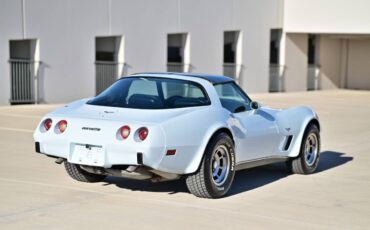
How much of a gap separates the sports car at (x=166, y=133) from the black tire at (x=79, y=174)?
0.01 m

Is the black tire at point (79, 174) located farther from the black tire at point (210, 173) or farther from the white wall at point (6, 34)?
the white wall at point (6, 34)

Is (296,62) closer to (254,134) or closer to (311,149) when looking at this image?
(311,149)

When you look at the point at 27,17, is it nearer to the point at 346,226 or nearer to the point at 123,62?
the point at 123,62

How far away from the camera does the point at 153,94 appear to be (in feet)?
24.6

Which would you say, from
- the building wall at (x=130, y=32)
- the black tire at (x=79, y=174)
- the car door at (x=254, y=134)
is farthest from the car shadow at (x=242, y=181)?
the building wall at (x=130, y=32)

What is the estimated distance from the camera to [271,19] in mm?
29312

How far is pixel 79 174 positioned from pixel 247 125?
1972 millimetres

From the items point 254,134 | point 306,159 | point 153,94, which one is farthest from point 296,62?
point 153,94

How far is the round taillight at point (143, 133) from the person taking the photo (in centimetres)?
650

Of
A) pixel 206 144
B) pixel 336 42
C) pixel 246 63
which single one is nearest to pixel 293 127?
pixel 206 144

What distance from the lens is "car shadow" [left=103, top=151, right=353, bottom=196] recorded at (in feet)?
24.9

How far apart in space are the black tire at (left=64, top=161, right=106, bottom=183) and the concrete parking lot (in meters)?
0.09

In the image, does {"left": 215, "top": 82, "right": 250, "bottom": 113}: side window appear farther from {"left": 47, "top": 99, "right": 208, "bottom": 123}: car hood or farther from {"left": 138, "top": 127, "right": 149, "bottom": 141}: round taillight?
{"left": 138, "top": 127, "right": 149, "bottom": 141}: round taillight

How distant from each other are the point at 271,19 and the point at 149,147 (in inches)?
931
